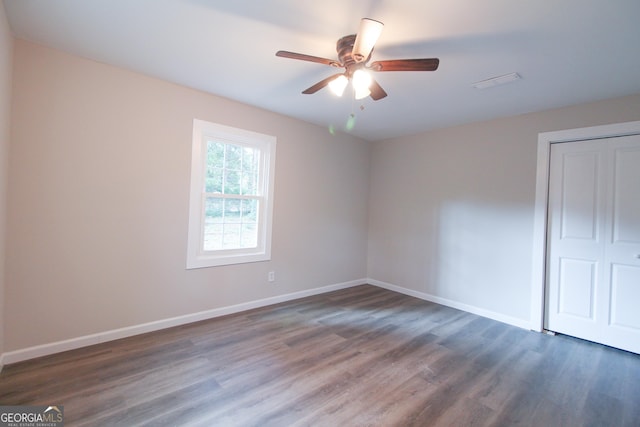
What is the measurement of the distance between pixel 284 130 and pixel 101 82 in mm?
1947

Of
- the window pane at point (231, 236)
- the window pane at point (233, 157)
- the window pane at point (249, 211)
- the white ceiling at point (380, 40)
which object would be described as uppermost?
the white ceiling at point (380, 40)

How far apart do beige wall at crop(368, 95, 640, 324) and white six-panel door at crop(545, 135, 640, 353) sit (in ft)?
0.73

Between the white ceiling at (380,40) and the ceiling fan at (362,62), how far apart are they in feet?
0.52

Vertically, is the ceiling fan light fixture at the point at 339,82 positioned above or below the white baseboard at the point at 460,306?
above

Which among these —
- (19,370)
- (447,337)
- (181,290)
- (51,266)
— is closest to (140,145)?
(51,266)

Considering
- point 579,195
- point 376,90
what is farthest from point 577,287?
point 376,90

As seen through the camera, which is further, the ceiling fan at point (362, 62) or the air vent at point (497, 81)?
the air vent at point (497, 81)

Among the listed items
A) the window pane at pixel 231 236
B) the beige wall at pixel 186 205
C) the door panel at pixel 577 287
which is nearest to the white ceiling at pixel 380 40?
the beige wall at pixel 186 205

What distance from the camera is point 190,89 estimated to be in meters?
3.01

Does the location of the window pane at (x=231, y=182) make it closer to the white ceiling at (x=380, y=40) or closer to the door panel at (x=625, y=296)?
the white ceiling at (x=380, y=40)

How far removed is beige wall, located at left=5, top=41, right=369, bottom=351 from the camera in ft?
7.38

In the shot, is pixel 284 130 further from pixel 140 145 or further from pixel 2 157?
pixel 2 157

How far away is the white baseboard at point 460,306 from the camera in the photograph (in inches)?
133

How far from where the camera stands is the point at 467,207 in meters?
3.85
